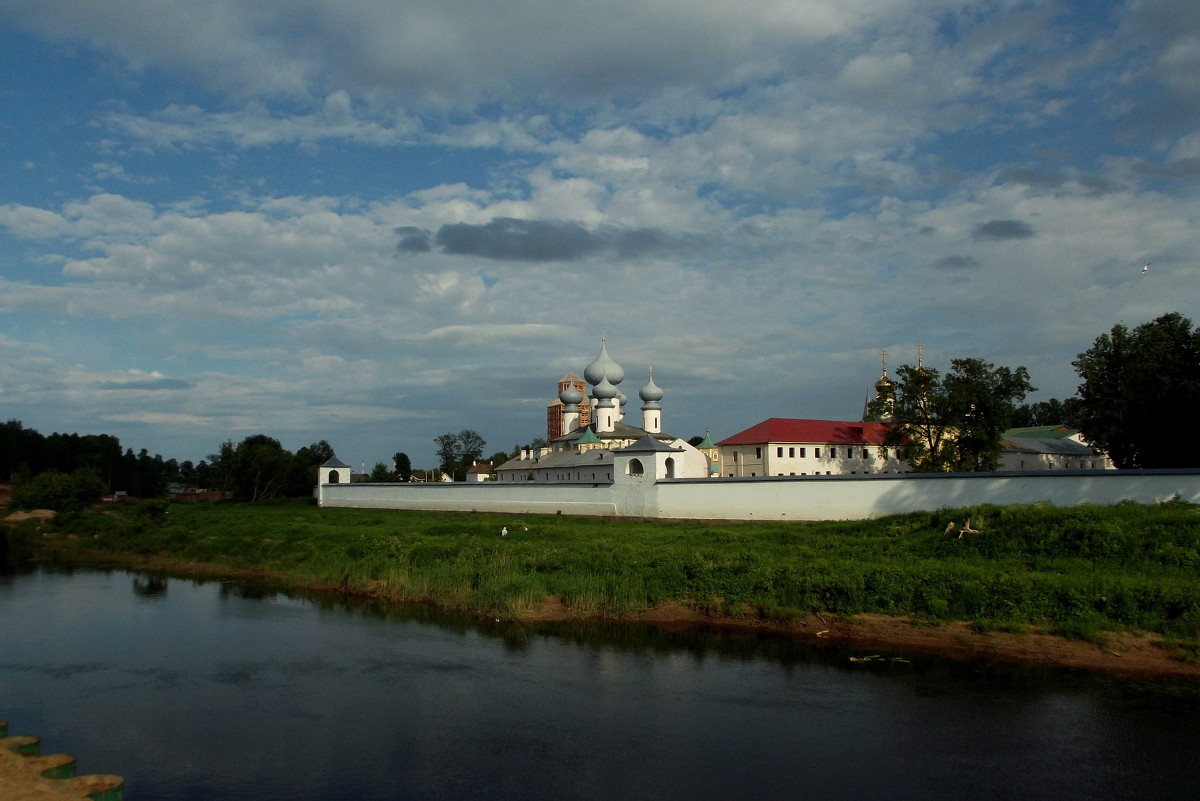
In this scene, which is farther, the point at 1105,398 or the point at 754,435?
the point at 754,435

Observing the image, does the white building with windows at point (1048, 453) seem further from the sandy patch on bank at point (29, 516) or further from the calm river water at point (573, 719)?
the sandy patch on bank at point (29, 516)

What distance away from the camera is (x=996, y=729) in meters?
9.96

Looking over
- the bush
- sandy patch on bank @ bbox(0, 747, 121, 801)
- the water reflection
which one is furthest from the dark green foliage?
the bush

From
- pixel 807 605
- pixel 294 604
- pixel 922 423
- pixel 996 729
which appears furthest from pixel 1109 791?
pixel 922 423

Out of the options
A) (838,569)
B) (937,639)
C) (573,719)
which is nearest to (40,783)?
(573,719)

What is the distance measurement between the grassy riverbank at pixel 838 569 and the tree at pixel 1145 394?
53.6 ft

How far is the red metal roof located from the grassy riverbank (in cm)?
1774

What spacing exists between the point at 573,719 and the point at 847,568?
7231 mm

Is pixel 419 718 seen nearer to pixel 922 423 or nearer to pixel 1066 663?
pixel 1066 663

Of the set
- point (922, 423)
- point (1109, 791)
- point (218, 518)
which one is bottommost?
point (1109, 791)

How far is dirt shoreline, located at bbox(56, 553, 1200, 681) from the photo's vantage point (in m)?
12.2

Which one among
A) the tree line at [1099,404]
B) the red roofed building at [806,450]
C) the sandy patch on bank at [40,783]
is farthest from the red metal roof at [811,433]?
the sandy patch on bank at [40,783]

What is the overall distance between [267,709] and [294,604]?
28.4 feet

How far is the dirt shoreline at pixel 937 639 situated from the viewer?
12250 mm
